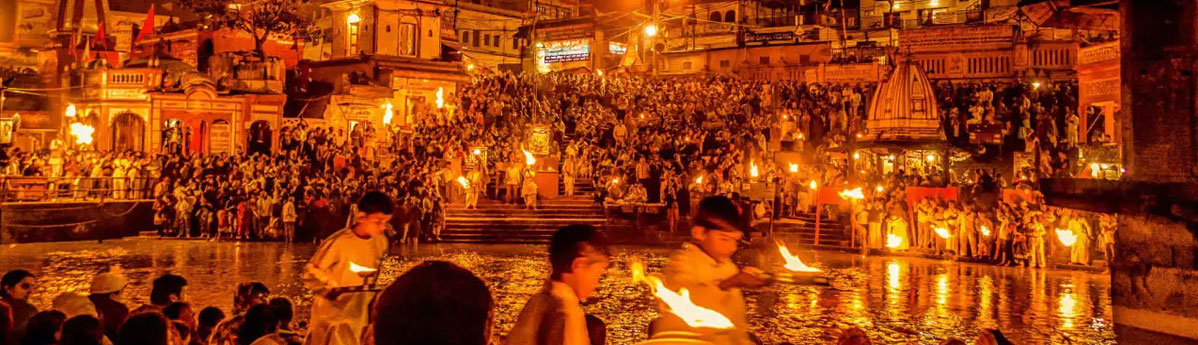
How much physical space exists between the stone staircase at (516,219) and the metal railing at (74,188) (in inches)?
366

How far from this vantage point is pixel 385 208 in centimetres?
586

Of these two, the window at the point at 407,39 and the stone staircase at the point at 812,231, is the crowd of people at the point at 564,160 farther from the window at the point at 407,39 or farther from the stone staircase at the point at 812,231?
the window at the point at 407,39

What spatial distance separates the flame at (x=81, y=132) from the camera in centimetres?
3372

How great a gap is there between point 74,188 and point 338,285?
76.6 feet

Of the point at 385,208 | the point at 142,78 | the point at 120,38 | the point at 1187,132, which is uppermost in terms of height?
the point at 120,38

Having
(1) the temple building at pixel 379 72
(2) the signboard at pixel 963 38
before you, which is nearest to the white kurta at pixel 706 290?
(1) the temple building at pixel 379 72

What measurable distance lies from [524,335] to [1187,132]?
553 cm

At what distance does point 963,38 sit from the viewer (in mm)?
42500

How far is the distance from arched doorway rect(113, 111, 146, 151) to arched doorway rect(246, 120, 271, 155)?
433 cm

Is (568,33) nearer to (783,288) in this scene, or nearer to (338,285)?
(783,288)

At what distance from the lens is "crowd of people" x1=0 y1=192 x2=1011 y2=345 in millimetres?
2379

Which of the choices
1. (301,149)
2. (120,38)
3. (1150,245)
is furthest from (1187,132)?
(120,38)

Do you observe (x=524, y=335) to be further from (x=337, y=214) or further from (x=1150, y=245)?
(x=337, y=214)

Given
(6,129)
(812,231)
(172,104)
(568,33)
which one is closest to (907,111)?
(812,231)
